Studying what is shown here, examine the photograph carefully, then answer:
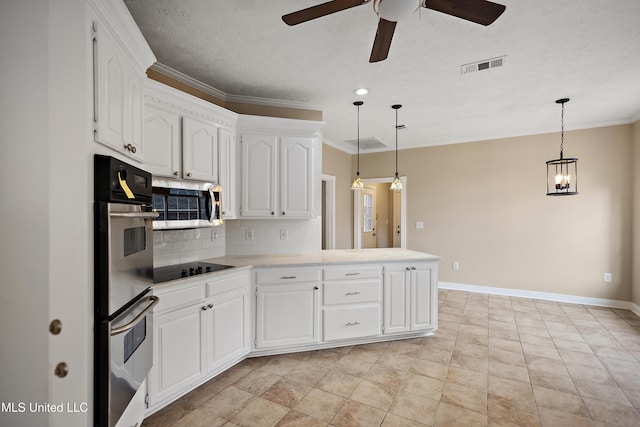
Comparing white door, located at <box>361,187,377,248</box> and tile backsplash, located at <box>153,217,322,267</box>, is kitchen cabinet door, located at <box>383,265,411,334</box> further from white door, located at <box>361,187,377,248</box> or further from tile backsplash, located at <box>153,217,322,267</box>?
white door, located at <box>361,187,377,248</box>

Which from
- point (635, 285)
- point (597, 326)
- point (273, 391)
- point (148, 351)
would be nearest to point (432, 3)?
point (148, 351)

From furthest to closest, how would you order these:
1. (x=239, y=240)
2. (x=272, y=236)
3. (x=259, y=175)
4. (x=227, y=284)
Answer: (x=272, y=236), (x=239, y=240), (x=259, y=175), (x=227, y=284)

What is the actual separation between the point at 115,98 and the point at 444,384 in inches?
116

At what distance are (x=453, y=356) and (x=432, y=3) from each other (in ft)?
9.47

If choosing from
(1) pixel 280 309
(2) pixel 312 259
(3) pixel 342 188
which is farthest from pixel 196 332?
(3) pixel 342 188

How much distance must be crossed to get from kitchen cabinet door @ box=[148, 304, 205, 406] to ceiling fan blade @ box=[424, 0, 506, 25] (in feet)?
7.93

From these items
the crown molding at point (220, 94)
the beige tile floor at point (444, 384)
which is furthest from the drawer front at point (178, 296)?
the crown molding at point (220, 94)

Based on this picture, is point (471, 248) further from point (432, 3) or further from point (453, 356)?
point (432, 3)

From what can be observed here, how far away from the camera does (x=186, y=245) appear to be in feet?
9.12

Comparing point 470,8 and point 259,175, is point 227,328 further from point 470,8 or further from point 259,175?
point 470,8

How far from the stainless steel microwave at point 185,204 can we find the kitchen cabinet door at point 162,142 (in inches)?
4.2

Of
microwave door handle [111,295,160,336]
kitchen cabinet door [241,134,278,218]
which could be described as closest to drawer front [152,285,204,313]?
microwave door handle [111,295,160,336]

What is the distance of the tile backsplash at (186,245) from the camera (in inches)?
99.7

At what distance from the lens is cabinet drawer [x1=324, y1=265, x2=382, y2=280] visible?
2.91m
